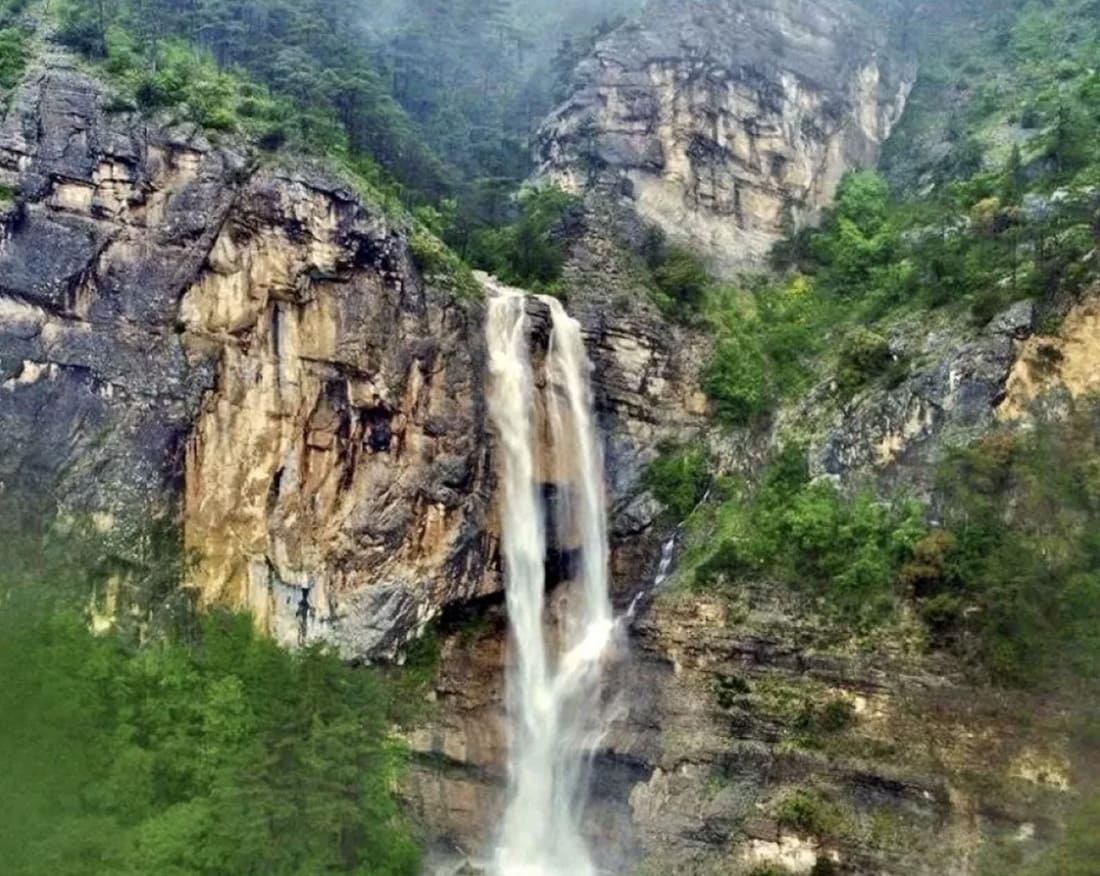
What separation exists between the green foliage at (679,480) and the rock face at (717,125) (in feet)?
36.0

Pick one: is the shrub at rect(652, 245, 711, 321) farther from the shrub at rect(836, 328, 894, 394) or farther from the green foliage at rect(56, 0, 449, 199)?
the green foliage at rect(56, 0, 449, 199)

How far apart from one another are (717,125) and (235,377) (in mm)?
25302

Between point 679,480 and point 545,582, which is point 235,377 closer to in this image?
point 545,582

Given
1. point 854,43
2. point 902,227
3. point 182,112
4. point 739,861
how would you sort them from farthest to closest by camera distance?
point 854,43
point 902,227
point 182,112
point 739,861

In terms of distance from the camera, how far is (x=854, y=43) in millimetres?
52938

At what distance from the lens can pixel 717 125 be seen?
46.2m

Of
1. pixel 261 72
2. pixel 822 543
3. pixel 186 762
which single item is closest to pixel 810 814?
pixel 822 543

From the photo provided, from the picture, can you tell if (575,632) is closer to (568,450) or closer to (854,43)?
(568,450)

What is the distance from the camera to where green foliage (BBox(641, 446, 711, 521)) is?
34.2 m

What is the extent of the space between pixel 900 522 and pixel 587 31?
112 feet

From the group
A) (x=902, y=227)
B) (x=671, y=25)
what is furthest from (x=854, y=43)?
(x=902, y=227)

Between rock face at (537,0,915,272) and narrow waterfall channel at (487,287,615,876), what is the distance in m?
11.4

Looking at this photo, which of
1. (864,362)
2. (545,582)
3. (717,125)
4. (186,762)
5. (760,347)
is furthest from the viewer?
(717,125)

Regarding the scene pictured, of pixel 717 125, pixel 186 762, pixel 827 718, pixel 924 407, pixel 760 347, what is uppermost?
pixel 717 125
